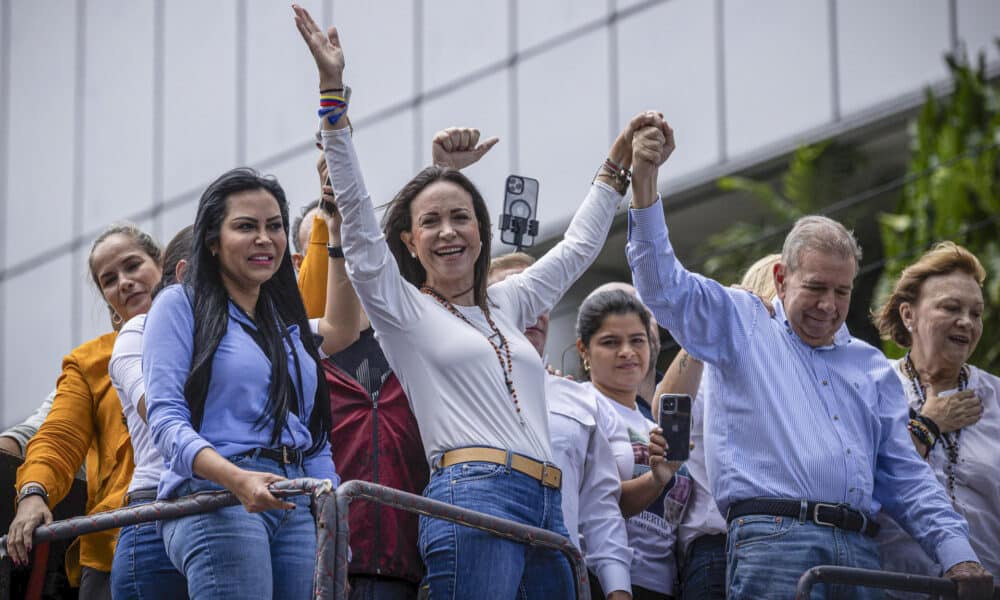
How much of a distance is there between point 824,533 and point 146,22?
599 inches

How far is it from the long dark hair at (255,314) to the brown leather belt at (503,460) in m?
0.38

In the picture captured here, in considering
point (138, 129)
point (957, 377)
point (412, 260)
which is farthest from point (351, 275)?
point (138, 129)

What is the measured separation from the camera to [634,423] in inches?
229

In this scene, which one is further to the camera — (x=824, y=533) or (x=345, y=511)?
(x=824, y=533)

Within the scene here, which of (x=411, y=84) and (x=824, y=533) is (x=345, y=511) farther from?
(x=411, y=84)

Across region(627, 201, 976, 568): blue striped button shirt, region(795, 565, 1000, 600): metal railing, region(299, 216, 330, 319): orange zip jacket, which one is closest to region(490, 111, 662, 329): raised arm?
region(627, 201, 976, 568): blue striped button shirt

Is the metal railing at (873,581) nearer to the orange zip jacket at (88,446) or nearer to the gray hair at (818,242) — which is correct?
the gray hair at (818,242)

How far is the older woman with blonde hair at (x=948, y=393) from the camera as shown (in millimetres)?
5645

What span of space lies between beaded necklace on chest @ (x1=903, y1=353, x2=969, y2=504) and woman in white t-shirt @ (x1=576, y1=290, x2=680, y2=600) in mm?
1030

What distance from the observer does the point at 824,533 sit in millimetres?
4887

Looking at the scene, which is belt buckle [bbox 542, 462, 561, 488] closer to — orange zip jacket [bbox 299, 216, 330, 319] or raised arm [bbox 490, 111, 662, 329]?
raised arm [bbox 490, 111, 662, 329]

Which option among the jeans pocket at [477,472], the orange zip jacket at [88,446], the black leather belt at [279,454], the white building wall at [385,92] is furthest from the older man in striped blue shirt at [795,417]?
the white building wall at [385,92]

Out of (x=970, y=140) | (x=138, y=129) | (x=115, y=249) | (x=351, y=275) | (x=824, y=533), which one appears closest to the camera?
(x=351, y=275)

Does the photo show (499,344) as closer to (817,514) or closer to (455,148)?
(455,148)
